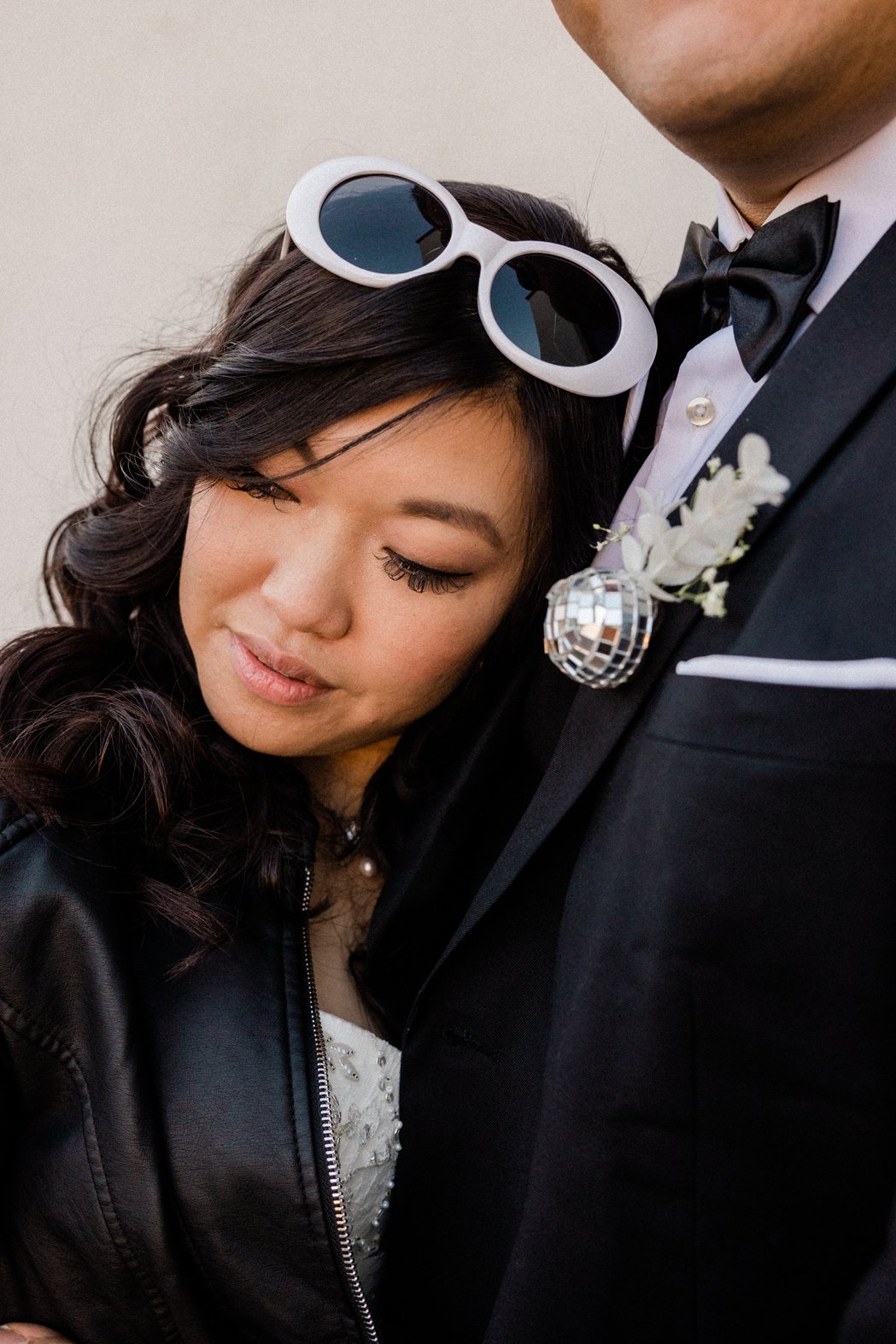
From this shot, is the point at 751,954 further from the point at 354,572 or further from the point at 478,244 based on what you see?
the point at 478,244

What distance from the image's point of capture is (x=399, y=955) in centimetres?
160

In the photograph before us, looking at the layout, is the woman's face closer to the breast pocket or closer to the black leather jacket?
the black leather jacket

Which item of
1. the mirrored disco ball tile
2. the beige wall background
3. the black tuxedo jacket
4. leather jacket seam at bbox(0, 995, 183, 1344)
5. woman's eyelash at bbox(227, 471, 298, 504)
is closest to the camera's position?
the black tuxedo jacket

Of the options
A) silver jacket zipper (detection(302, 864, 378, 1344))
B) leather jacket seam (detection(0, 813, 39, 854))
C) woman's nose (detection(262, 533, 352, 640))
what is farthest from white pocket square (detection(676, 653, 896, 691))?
leather jacket seam (detection(0, 813, 39, 854))

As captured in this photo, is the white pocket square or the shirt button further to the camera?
the shirt button

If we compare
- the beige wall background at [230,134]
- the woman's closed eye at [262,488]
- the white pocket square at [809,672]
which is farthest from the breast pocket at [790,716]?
the beige wall background at [230,134]

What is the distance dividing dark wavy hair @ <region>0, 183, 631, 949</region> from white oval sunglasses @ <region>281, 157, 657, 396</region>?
3cm

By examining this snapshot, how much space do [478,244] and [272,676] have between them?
0.65 m

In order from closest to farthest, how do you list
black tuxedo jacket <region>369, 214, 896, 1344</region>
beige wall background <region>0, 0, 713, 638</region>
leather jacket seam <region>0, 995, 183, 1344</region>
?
black tuxedo jacket <region>369, 214, 896, 1344</region> → leather jacket seam <region>0, 995, 183, 1344</region> → beige wall background <region>0, 0, 713, 638</region>

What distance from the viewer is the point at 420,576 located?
56.4 inches

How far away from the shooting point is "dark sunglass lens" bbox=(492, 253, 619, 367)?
→ 1433 millimetres

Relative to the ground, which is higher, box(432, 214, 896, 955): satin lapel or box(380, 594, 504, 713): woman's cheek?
box(432, 214, 896, 955): satin lapel

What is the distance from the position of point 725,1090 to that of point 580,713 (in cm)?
44

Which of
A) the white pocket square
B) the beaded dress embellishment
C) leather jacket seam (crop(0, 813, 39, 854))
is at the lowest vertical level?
the beaded dress embellishment
